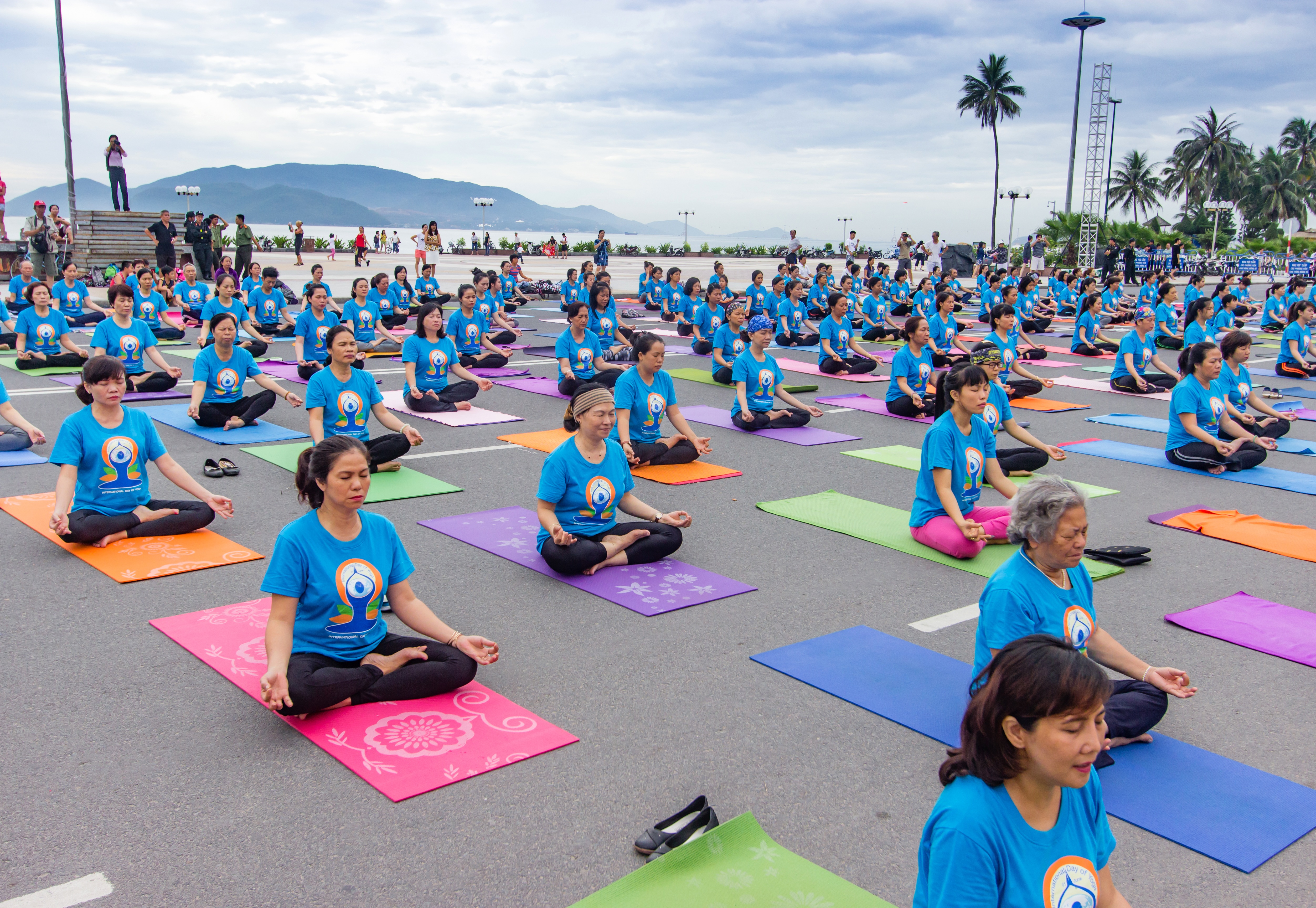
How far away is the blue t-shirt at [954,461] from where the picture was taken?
5.80 meters

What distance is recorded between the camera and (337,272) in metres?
31.3

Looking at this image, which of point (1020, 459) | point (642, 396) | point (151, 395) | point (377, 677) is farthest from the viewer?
point (151, 395)

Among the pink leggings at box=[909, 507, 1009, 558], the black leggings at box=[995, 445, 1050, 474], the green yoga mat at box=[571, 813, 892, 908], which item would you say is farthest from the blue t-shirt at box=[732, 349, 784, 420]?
the green yoga mat at box=[571, 813, 892, 908]

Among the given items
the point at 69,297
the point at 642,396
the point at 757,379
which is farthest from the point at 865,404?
the point at 69,297

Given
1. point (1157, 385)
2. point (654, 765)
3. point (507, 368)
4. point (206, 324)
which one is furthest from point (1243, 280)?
point (654, 765)

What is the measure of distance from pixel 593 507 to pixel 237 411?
5754 millimetres

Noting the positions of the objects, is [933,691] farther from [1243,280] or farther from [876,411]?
[1243,280]

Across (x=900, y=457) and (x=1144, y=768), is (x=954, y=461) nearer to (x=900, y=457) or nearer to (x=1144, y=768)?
(x=1144, y=768)

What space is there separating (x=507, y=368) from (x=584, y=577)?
9270mm

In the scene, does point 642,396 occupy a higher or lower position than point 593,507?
higher

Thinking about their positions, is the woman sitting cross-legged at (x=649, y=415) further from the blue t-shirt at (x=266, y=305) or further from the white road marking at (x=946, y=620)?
the blue t-shirt at (x=266, y=305)

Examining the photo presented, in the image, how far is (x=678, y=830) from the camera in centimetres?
323

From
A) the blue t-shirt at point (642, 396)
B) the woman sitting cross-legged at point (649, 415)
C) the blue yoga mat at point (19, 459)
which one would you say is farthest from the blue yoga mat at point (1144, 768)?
the blue yoga mat at point (19, 459)

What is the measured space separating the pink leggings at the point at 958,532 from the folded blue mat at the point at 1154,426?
12.9 feet
